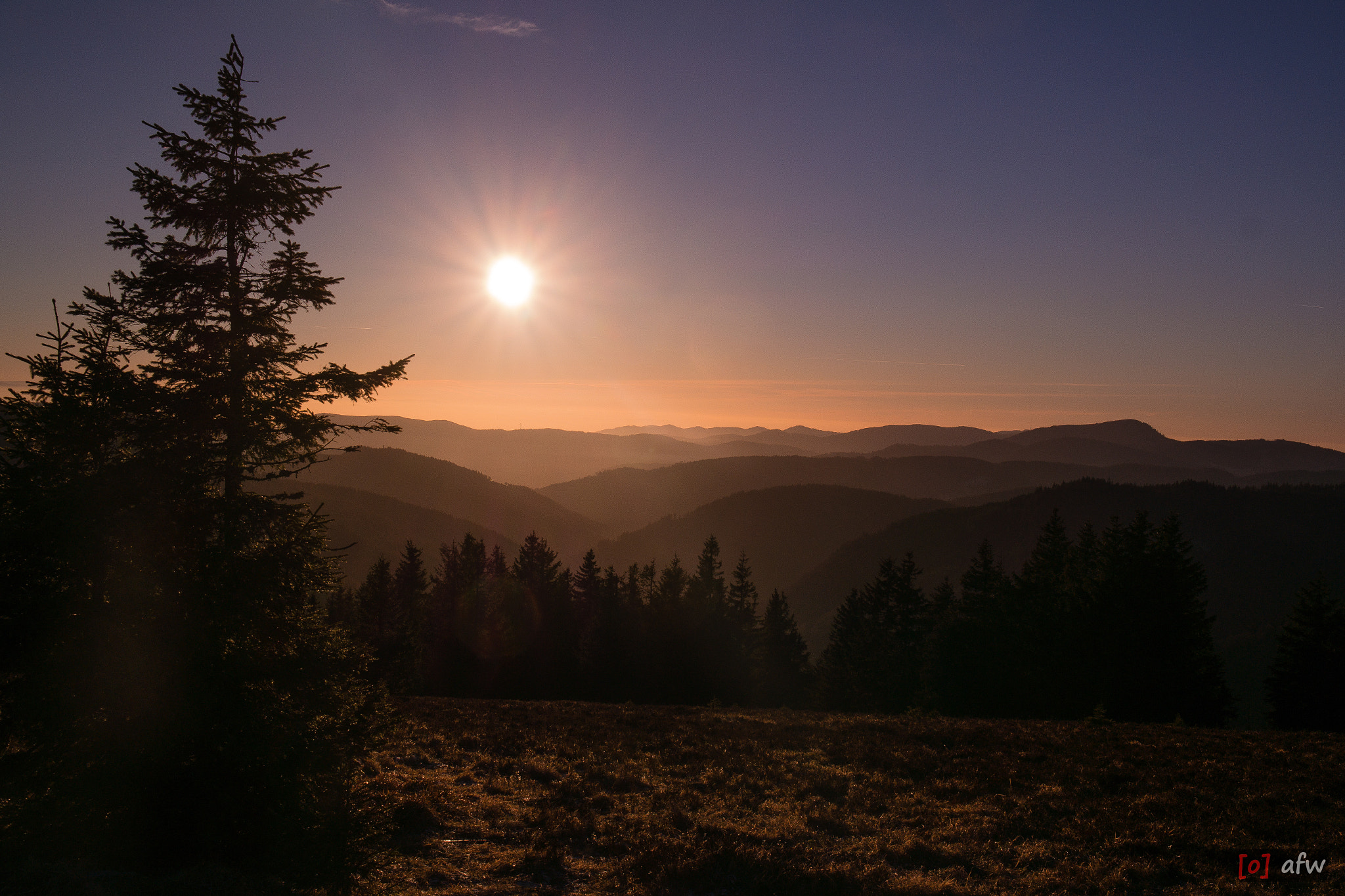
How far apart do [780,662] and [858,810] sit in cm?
4042


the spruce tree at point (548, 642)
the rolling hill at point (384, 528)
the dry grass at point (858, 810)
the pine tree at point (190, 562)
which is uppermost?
the pine tree at point (190, 562)

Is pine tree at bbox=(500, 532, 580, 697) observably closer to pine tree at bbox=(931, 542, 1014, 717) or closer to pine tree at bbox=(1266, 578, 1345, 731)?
pine tree at bbox=(931, 542, 1014, 717)

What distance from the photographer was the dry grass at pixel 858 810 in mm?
8805

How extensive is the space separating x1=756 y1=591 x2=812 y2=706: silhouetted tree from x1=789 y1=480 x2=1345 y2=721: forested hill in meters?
60.9

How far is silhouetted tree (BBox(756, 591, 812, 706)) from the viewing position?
4925 centimetres

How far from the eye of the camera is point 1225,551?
504 ft

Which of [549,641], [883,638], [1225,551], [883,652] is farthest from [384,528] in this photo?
[1225,551]

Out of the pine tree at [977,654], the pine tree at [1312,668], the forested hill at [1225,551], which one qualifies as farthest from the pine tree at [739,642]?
the forested hill at [1225,551]

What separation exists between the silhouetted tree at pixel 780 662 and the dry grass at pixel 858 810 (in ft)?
102

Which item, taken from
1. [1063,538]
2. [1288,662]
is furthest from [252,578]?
[1063,538]

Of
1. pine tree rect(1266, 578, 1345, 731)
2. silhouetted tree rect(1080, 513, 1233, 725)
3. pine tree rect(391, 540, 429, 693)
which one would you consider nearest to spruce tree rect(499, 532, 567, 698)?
pine tree rect(391, 540, 429, 693)

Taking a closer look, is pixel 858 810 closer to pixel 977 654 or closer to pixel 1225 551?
pixel 977 654

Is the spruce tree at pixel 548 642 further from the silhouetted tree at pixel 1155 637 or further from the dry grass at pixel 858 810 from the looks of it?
the silhouetted tree at pixel 1155 637

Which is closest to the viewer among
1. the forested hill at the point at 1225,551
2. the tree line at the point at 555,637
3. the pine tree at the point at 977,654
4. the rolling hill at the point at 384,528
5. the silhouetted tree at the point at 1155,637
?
A: the silhouetted tree at the point at 1155,637
